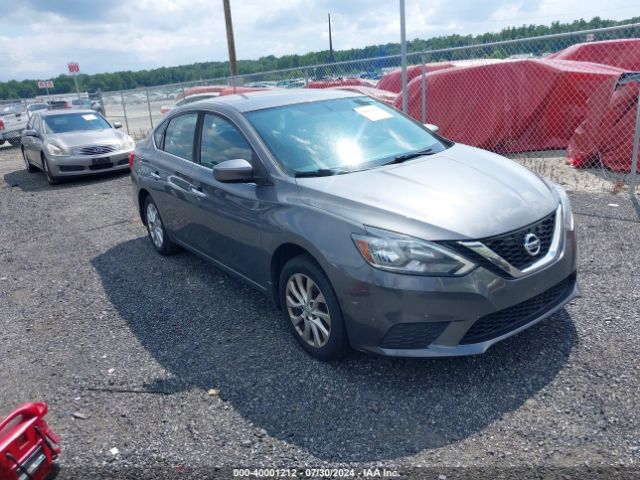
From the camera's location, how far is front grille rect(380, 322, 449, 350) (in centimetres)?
299

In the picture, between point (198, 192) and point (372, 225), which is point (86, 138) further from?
point (372, 225)

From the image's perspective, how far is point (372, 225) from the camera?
3.06 m

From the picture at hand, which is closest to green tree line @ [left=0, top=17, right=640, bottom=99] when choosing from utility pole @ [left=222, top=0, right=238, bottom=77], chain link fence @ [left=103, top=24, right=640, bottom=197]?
chain link fence @ [left=103, top=24, right=640, bottom=197]

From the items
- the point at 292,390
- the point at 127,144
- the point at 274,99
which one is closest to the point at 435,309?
the point at 292,390

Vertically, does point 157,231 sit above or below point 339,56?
below

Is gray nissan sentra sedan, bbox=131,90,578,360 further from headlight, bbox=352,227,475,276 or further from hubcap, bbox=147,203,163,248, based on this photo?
hubcap, bbox=147,203,163,248

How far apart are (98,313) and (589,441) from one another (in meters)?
3.82

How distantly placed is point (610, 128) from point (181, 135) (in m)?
6.31

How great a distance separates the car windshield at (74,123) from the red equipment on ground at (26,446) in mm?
10353

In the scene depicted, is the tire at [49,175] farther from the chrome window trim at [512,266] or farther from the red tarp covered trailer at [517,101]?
the chrome window trim at [512,266]

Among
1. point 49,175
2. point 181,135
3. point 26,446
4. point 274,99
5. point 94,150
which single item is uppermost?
point 274,99

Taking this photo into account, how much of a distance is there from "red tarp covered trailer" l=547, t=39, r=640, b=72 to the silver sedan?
36.7 feet

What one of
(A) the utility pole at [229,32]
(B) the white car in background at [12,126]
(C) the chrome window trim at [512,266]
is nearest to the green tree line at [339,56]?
(A) the utility pole at [229,32]

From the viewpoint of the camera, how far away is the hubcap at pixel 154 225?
5.77 m
